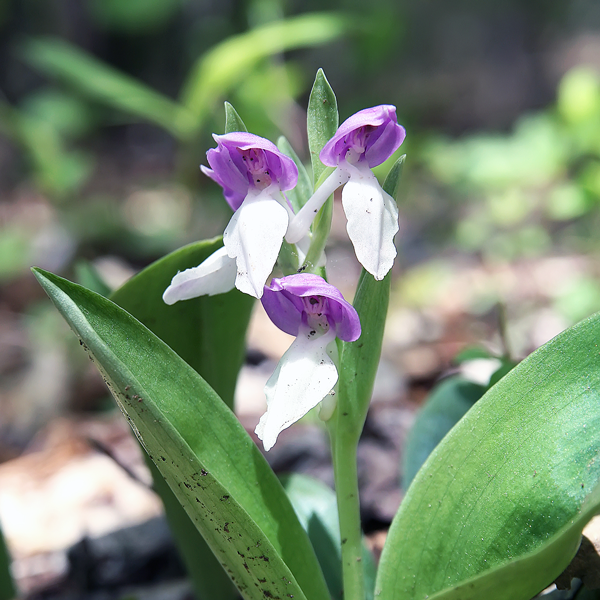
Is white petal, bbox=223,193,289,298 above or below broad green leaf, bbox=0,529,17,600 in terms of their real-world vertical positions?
above

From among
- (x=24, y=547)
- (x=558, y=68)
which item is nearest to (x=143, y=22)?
(x=558, y=68)

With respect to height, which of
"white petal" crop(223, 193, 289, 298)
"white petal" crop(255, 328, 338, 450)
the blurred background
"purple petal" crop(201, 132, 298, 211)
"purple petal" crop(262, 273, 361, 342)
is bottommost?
the blurred background

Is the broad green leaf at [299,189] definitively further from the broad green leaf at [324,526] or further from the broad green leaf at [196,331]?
the broad green leaf at [324,526]

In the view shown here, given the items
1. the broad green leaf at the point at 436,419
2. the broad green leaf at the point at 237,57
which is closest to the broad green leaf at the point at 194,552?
the broad green leaf at the point at 436,419

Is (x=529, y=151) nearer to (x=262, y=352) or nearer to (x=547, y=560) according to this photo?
(x=262, y=352)

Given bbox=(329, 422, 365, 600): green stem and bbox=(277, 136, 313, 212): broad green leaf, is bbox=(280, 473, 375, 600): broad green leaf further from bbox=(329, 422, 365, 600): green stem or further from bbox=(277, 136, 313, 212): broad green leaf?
bbox=(277, 136, 313, 212): broad green leaf

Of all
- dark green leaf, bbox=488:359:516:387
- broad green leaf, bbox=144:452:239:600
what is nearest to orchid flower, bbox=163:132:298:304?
broad green leaf, bbox=144:452:239:600

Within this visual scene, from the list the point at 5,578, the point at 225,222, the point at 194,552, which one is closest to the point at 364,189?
the point at 194,552
